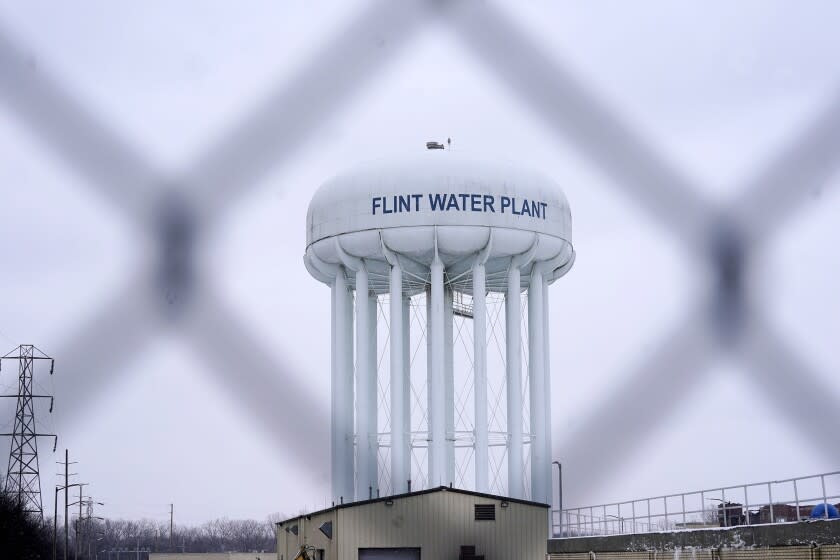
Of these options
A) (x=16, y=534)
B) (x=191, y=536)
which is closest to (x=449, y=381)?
(x=16, y=534)

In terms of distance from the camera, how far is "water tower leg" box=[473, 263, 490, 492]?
40656 mm

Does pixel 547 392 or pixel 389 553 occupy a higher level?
pixel 547 392

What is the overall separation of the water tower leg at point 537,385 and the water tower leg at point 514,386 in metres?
0.91

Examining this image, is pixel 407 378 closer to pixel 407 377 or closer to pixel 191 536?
pixel 407 377

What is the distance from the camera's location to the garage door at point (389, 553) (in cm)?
3366

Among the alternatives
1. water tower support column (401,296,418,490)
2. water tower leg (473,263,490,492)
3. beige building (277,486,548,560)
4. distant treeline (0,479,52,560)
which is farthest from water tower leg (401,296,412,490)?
distant treeline (0,479,52,560)

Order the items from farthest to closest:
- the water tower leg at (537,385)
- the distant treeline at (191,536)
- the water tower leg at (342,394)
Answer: the distant treeline at (191,536), the water tower leg at (342,394), the water tower leg at (537,385)

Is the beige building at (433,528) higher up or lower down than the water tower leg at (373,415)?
lower down

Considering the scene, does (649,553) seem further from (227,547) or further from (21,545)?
(227,547)

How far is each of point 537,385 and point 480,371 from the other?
244 cm

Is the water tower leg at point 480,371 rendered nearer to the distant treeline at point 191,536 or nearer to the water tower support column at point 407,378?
the water tower support column at point 407,378

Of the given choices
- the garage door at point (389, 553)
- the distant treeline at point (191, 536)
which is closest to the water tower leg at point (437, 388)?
the garage door at point (389, 553)

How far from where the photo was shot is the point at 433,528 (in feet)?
112

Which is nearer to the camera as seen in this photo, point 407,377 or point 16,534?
point 407,377
